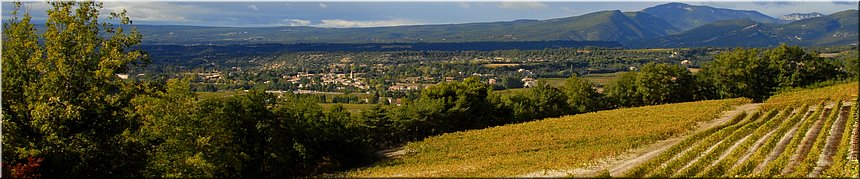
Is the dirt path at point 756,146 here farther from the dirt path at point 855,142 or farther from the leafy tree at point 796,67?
the leafy tree at point 796,67

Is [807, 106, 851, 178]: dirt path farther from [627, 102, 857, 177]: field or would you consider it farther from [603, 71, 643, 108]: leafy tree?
[603, 71, 643, 108]: leafy tree

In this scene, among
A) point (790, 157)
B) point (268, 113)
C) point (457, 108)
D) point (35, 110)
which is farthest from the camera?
point (457, 108)

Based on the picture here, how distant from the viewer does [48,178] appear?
1026 inches

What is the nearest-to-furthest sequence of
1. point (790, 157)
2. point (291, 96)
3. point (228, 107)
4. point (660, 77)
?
point (790, 157)
point (228, 107)
point (291, 96)
point (660, 77)

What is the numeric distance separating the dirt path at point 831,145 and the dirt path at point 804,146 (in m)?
0.71

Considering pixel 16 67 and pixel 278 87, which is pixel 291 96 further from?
pixel 278 87

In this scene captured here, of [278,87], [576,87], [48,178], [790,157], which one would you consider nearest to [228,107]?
[48,178]

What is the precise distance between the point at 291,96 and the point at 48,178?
18.8m

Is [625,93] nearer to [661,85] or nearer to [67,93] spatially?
[661,85]

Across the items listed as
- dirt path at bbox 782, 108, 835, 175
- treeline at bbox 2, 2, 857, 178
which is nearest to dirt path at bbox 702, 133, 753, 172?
dirt path at bbox 782, 108, 835, 175

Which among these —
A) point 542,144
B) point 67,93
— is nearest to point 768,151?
point 542,144

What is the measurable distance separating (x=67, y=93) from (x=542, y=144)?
96.5 feet

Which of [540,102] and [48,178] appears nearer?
[48,178]

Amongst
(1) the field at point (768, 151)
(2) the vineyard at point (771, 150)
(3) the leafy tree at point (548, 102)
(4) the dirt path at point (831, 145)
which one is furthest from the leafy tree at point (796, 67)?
(4) the dirt path at point (831, 145)
